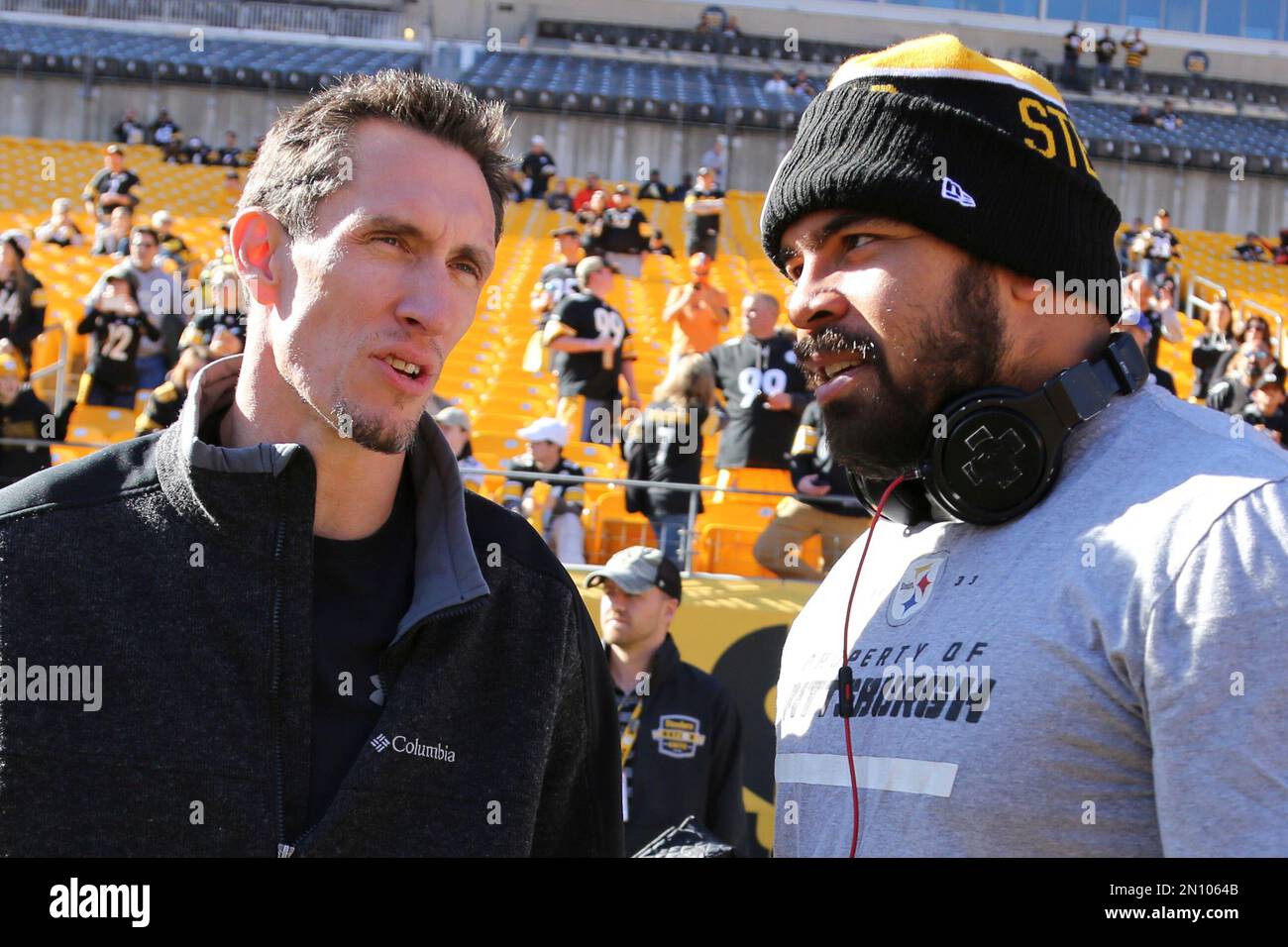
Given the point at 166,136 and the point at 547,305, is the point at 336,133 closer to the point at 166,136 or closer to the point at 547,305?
the point at 547,305

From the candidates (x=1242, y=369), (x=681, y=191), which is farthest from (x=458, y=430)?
(x=681, y=191)

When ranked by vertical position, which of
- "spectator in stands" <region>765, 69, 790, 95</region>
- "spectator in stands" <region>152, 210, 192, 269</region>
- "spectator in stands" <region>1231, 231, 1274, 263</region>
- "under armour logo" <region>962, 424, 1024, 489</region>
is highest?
A: "spectator in stands" <region>765, 69, 790, 95</region>

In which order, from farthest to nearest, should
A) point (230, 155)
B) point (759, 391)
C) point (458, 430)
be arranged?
point (230, 155) < point (759, 391) < point (458, 430)

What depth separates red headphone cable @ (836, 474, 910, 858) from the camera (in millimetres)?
1754

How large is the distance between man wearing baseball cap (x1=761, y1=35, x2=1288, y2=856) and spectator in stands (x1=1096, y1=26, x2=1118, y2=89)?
27.1 metres

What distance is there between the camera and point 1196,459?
1643mm

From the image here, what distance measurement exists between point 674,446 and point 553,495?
23.0 inches

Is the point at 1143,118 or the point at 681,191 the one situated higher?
the point at 1143,118

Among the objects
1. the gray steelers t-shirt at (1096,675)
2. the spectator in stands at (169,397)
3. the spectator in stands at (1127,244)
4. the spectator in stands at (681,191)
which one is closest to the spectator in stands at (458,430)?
the spectator in stands at (169,397)

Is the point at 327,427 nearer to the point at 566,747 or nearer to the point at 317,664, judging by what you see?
the point at 317,664

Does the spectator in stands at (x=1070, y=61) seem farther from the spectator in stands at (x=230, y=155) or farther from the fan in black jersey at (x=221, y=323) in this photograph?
the fan in black jersey at (x=221, y=323)

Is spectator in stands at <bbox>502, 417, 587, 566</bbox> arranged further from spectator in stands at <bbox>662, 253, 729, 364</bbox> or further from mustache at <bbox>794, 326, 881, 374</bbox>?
mustache at <bbox>794, 326, 881, 374</bbox>

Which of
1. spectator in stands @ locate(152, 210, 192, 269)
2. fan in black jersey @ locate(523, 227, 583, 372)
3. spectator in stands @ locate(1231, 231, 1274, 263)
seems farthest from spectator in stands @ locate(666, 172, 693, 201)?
spectator in stands @ locate(152, 210, 192, 269)

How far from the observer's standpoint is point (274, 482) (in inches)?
70.7
